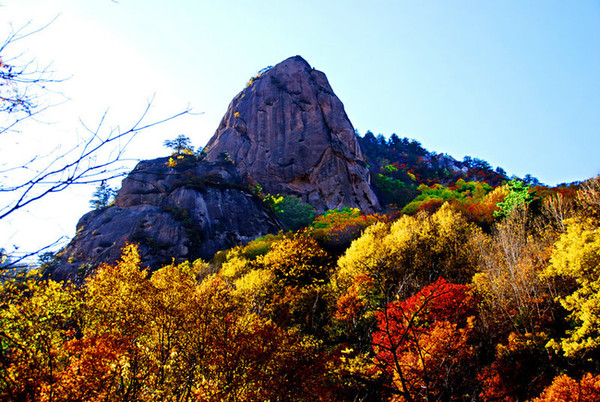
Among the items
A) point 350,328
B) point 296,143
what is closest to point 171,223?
point 350,328

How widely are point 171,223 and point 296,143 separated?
94.6 feet

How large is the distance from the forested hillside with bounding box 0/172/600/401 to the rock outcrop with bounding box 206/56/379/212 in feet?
108

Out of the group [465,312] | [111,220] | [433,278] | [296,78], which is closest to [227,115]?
[296,78]

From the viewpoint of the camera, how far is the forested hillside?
7.82m

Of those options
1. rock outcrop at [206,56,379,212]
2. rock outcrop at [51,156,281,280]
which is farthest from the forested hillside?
rock outcrop at [206,56,379,212]

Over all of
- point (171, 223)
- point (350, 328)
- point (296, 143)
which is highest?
point (296, 143)

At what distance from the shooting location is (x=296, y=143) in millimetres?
58469

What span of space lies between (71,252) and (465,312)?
1457 inches

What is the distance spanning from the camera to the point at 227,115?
66062 mm

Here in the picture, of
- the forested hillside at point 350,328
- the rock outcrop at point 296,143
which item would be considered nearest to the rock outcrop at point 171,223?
the rock outcrop at point 296,143

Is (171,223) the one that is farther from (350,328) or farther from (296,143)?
(296,143)

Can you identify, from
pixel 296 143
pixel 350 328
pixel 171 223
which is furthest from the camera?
pixel 296 143

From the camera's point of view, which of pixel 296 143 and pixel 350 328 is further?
pixel 296 143

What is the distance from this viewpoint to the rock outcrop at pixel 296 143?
56188 millimetres
